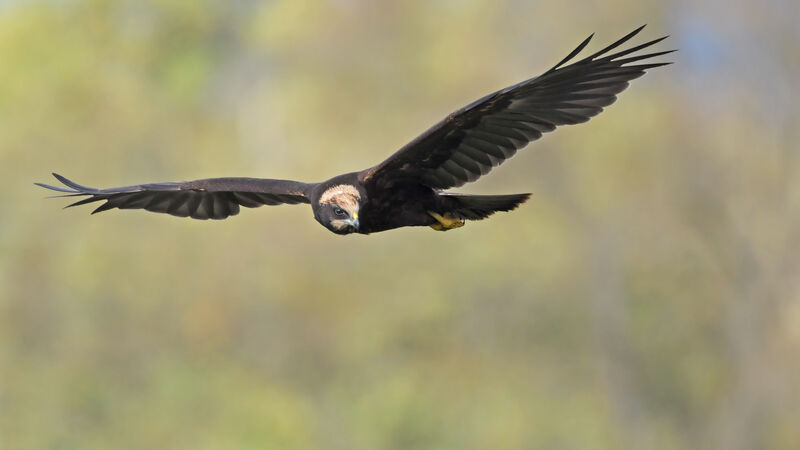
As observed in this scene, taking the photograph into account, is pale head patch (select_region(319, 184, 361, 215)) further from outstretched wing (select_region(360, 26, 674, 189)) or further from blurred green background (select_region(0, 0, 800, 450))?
blurred green background (select_region(0, 0, 800, 450))

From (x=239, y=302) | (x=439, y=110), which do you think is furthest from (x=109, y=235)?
(x=439, y=110)

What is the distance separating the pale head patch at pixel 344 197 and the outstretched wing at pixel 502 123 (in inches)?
5.7

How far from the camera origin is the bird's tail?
8.55 metres

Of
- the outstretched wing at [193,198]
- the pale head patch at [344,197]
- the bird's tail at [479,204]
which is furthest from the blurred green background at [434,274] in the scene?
the pale head patch at [344,197]

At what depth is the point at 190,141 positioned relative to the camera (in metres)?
35.2

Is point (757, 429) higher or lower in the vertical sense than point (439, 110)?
lower

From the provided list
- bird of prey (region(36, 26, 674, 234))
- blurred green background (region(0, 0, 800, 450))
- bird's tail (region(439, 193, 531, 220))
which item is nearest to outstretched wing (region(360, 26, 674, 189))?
bird of prey (region(36, 26, 674, 234))

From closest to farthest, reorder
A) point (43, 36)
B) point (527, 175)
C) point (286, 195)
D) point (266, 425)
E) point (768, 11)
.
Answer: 1. point (286, 195)
2. point (768, 11)
3. point (527, 175)
4. point (266, 425)
5. point (43, 36)

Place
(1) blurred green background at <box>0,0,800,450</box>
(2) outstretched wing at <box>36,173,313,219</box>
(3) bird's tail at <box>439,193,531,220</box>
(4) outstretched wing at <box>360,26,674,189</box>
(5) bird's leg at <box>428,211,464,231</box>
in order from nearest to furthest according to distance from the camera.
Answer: (4) outstretched wing at <box>360,26,674,189</box> → (3) bird's tail at <box>439,193,531,220</box> → (5) bird's leg at <box>428,211,464,231</box> → (2) outstretched wing at <box>36,173,313,219</box> → (1) blurred green background at <box>0,0,800,450</box>

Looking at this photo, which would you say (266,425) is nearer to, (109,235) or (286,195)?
(109,235)

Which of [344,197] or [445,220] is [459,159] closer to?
[445,220]

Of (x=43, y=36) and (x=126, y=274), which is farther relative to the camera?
(x=43, y=36)

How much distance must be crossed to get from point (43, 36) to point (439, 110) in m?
12.8

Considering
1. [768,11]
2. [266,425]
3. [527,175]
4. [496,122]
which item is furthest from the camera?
[266,425]
